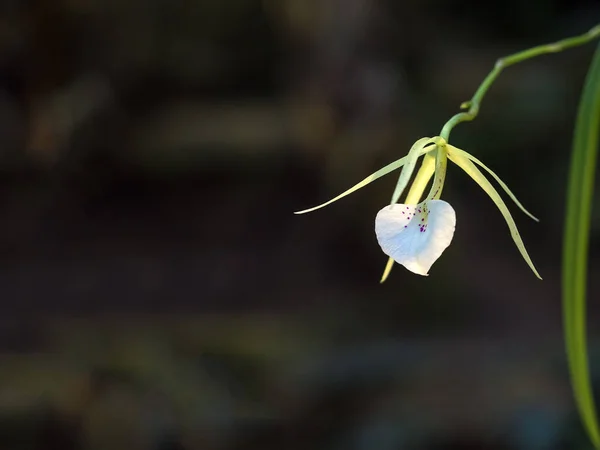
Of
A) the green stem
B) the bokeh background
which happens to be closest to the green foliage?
the green stem

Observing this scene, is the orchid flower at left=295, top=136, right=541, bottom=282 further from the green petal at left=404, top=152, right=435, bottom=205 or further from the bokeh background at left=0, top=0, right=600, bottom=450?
the bokeh background at left=0, top=0, right=600, bottom=450

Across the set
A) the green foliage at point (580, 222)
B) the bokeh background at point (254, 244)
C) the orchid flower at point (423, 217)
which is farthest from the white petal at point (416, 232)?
the bokeh background at point (254, 244)

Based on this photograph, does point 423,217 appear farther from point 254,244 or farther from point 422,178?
point 254,244

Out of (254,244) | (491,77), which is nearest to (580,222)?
(491,77)

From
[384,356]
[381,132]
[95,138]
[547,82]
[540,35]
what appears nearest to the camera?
[381,132]

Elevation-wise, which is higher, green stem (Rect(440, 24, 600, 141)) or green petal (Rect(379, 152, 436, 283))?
green stem (Rect(440, 24, 600, 141))

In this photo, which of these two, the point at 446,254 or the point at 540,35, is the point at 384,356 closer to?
the point at 446,254

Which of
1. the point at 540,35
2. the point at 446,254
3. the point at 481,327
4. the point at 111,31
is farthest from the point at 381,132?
the point at 540,35
